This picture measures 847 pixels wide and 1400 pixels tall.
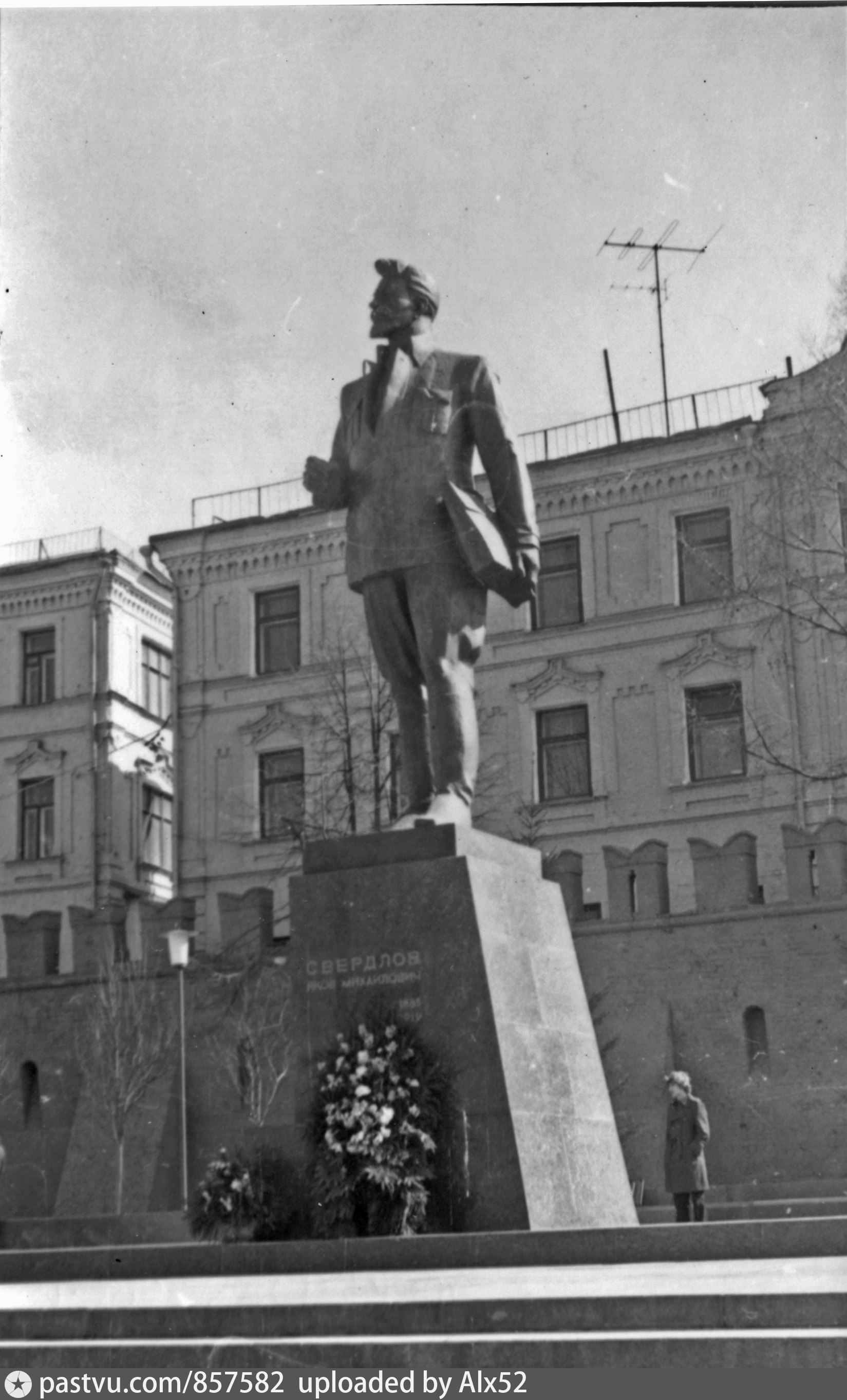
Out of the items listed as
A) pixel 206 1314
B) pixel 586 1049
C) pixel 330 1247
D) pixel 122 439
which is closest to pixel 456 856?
pixel 586 1049

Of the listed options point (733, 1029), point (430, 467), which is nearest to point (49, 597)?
point (733, 1029)

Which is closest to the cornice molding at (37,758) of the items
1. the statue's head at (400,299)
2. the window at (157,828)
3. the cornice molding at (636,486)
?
the window at (157,828)

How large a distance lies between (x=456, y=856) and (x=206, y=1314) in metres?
3.00

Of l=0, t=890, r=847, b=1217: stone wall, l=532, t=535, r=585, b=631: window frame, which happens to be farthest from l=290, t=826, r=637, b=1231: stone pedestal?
l=532, t=535, r=585, b=631: window frame

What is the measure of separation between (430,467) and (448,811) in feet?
5.71

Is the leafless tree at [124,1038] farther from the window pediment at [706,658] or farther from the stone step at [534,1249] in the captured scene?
the stone step at [534,1249]

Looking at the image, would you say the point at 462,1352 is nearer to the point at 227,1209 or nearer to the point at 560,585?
the point at 227,1209

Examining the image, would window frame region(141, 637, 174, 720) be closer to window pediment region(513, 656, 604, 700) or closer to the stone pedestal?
window pediment region(513, 656, 604, 700)

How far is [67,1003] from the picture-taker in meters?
29.5

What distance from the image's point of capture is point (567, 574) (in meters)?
32.2

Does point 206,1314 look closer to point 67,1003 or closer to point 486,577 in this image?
point 486,577

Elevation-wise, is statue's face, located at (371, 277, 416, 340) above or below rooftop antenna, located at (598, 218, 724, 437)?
below

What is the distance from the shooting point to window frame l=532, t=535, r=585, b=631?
1261 inches

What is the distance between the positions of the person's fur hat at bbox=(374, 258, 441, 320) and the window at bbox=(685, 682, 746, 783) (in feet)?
63.2
